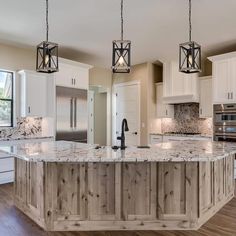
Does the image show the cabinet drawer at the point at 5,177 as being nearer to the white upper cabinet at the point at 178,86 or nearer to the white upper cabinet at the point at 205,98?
the white upper cabinet at the point at 178,86

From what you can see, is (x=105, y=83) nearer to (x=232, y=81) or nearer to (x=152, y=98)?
(x=152, y=98)

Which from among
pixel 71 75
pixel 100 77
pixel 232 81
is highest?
pixel 100 77

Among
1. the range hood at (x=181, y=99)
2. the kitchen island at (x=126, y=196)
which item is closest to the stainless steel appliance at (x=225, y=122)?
the range hood at (x=181, y=99)

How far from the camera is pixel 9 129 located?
16.9 feet

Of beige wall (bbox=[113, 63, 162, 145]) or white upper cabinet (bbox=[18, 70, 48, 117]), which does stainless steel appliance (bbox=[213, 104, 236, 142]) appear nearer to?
beige wall (bbox=[113, 63, 162, 145])

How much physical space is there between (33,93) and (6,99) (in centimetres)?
61

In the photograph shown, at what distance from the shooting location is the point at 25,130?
543 centimetres

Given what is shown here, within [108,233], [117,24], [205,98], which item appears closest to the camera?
[108,233]

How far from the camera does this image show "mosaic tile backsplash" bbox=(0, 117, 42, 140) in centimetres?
511

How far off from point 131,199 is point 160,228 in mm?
471

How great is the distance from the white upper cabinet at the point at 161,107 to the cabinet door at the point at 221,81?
151cm

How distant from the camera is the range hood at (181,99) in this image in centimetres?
576

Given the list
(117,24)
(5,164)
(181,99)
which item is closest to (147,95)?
(181,99)

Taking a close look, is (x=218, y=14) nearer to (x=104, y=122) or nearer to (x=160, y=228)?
(x=160, y=228)
